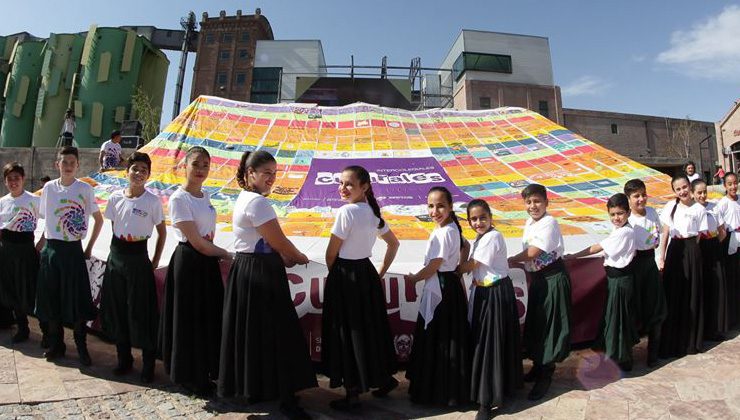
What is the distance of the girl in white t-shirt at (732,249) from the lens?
118 inches

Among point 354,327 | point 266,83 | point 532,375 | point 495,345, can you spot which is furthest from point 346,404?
point 266,83

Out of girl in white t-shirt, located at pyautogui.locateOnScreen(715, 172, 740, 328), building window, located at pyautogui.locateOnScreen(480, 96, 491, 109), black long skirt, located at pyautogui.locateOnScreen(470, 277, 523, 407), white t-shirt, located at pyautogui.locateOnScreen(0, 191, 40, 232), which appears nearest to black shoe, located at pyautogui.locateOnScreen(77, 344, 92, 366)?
white t-shirt, located at pyautogui.locateOnScreen(0, 191, 40, 232)

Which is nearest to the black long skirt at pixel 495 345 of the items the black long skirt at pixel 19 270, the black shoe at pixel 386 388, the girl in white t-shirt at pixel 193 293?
the black shoe at pixel 386 388

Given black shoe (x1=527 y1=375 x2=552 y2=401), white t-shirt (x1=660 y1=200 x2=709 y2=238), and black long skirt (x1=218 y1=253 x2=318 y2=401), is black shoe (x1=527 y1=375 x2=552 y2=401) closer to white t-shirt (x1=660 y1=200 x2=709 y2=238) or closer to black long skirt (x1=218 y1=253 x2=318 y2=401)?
black long skirt (x1=218 y1=253 x2=318 y2=401)

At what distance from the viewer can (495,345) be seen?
1.98m

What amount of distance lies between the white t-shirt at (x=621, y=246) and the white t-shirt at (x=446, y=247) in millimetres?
1039

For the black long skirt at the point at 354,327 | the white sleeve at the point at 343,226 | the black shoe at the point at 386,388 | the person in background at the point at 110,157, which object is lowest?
the black shoe at the point at 386,388

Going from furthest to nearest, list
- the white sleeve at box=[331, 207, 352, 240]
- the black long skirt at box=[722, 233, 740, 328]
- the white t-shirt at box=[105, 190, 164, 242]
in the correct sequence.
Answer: the black long skirt at box=[722, 233, 740, 328]
the white t-shirt at box=[105, 190, 164, 242]
the white sleeve at box=[331, 207, 352, 240]

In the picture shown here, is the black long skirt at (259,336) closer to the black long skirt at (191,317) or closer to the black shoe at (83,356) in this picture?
the black long skirt at (191,317)

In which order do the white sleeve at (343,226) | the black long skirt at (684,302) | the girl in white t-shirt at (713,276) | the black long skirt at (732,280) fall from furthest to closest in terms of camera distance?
the black long skirt at (732,280) → the girl in white t-shirt at (713,276) → the black long skirt at (684,302) → the white sleeve at (343,226)

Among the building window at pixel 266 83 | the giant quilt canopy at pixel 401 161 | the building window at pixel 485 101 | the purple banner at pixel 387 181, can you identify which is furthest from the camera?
the building window at pixel 266 83

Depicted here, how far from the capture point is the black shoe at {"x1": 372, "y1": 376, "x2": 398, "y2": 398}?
210 centimetres

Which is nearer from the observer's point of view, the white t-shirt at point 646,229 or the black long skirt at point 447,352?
the black long skirt at point 447,352

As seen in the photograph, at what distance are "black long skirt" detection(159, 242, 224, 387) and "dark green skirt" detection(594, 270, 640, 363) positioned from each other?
220 cm
